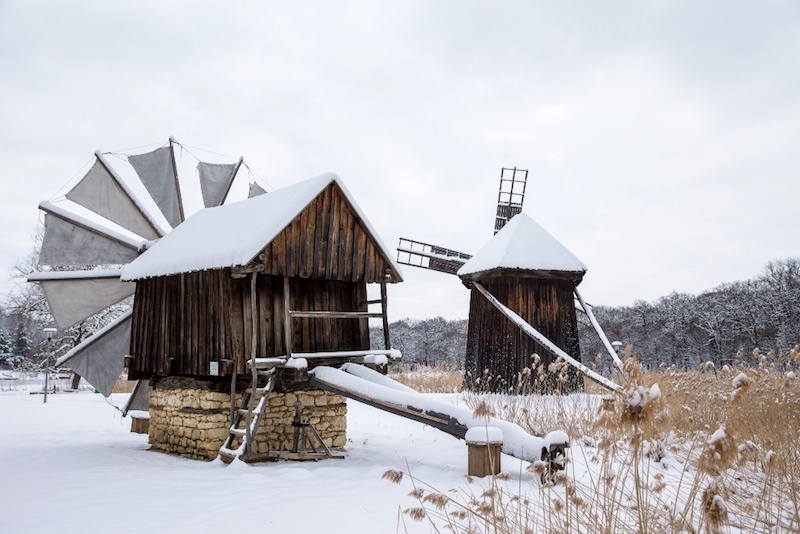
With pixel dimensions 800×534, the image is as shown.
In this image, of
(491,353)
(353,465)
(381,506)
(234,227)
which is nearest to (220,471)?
(353,465)

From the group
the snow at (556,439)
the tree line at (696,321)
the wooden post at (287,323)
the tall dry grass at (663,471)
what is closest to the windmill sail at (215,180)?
the wooden post at (287,323)

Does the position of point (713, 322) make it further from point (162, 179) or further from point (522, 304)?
point (162, 179)

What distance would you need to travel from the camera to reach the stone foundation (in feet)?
27.8

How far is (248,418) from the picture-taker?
25.4ft

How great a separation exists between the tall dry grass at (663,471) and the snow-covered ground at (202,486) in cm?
64

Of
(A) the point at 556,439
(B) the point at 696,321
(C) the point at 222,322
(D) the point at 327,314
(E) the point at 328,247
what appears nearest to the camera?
(A) the point at 556,439

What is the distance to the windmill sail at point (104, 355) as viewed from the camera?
1056cm

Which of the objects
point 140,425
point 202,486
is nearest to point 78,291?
point 140,425

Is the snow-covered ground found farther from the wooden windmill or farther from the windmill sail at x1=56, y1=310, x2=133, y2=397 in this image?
the wooden windmill

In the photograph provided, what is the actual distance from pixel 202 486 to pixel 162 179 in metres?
7.40

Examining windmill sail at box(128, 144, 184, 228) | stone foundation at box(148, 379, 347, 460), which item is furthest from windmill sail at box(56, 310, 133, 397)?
windmill sail at box(128, 144, 184, 228)

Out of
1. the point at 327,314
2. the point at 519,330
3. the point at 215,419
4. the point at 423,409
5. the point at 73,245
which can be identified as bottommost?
the point at 215,419

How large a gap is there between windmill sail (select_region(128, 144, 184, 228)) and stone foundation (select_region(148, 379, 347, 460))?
12.2 ft

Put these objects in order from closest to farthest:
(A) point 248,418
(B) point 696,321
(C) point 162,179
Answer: (A) point 248,418, (C) point 162,179, (B) point 696,321
